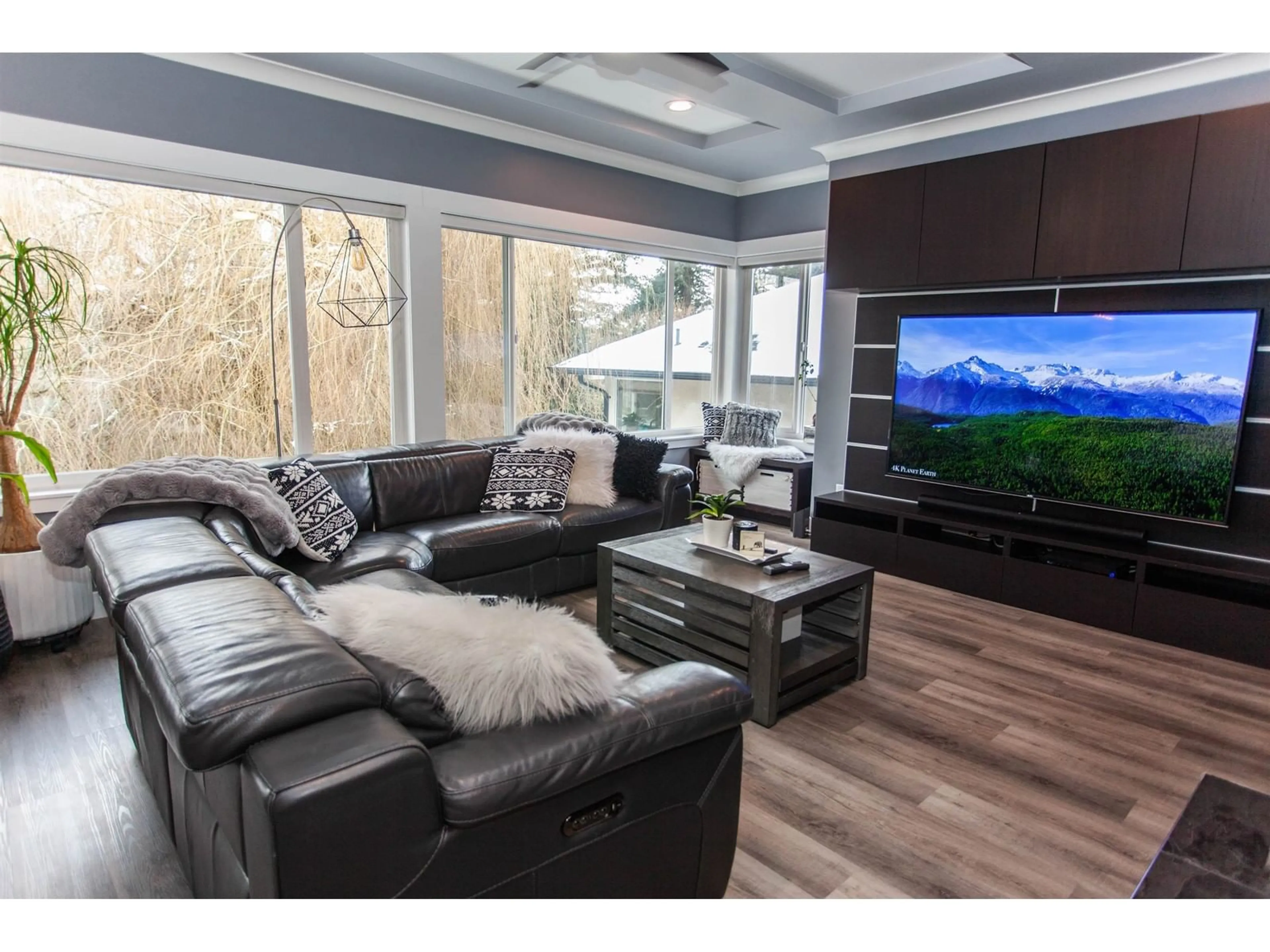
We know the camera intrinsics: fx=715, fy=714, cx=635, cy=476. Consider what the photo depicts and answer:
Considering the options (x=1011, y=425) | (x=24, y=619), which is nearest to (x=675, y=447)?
(x=1011, y=425)

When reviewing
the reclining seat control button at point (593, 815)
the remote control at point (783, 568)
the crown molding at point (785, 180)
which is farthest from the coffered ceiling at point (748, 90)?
the reclining seat control button at point (593, 815)

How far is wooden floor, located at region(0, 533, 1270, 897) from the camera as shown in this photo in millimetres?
1806

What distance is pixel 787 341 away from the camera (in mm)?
5980

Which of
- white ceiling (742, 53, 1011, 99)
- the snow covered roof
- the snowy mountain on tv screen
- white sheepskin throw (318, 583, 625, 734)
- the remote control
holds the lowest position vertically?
the remote control

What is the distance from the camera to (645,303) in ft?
19.1

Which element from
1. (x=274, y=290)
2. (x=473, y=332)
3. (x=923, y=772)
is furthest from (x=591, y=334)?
(x=923, y=772)

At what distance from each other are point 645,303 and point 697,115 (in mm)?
1672

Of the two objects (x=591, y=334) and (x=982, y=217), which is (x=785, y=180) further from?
(x=982, y=217)

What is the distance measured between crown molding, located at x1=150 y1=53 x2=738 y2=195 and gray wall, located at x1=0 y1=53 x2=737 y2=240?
0.09 feet

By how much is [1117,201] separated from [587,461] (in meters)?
2.97

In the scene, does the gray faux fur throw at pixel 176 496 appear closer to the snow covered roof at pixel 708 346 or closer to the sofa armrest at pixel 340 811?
the sofa armrest at pixel 340 811

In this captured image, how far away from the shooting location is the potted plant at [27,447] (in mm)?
2820

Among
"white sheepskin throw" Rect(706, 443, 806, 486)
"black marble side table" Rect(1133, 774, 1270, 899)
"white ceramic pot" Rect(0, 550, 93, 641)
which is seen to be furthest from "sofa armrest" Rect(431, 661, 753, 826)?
"white sheepskin throw" Rect(706, 443, 806, 486)

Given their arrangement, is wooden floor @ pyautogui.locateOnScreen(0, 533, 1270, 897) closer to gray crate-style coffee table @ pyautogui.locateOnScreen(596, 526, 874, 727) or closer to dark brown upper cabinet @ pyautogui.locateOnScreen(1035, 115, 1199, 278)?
gray crate-style coffee table @ pyautogui.locateOnScreen(596, 526, 874, 727)
